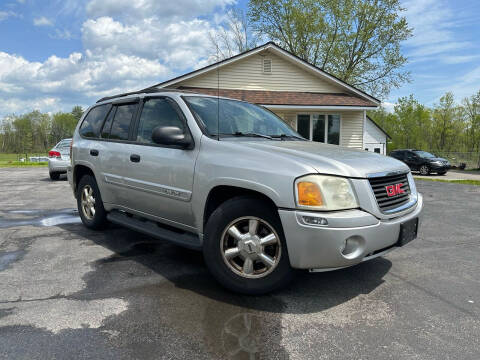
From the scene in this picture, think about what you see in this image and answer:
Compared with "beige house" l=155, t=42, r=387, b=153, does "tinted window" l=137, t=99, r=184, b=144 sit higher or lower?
lower

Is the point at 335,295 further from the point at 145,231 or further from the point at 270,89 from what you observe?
the point at 270,89

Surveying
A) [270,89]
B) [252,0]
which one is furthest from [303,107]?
[252,0]

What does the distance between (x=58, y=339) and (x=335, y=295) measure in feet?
7.00

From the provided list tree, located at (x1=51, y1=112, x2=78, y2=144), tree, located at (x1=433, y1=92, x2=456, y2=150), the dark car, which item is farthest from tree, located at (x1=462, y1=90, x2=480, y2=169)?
tree, located at (x1=51, y1=112, x2=78, y2=144)

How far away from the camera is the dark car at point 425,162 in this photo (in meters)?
20.8

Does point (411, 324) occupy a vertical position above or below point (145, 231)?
below

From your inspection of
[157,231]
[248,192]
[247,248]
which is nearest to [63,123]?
[157,231]

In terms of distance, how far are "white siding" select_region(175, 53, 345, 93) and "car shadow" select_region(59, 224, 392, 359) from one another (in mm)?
13628

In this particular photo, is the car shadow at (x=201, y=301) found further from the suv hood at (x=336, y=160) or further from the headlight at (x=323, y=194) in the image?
the suv hood at (x=336, y=160)

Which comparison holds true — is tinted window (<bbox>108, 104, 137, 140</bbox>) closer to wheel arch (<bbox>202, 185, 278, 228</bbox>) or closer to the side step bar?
the side step bar

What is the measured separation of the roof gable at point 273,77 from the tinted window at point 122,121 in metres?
12.0

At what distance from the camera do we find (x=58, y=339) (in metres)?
2.32

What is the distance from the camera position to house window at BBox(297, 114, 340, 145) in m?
17.7

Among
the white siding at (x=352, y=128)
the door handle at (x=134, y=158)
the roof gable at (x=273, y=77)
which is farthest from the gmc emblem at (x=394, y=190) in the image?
the white siding at (x=352, y=128)
